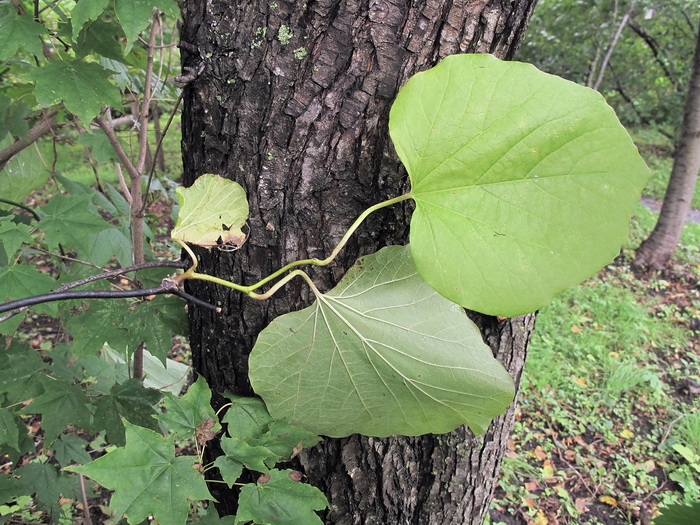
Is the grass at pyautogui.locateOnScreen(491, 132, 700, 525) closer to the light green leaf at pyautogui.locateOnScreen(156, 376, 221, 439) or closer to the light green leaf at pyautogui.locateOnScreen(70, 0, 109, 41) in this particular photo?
the light green leaf at pyautogui.locateOnScreen(156, 376, 221, 439)

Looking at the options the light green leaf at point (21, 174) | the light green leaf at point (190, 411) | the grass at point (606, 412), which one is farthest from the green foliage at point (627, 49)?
the light green leaf at point (190, 411)

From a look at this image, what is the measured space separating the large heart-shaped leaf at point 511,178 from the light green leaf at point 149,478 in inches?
20.7

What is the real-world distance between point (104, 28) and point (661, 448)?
10.4 feet

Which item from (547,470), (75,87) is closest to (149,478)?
(75,87)

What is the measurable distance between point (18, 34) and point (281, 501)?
41.2 inches

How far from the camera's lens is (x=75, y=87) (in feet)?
3.16

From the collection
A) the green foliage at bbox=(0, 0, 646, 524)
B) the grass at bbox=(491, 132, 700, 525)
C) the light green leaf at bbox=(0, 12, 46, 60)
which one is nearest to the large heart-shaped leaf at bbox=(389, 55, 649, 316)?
the green foliage at bbox=(0, 0, 646, 524)

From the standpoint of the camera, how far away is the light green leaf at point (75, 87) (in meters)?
0.94

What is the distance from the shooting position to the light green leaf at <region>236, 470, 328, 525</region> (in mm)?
803

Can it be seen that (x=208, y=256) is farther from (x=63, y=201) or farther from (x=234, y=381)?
(x=63, y=201)

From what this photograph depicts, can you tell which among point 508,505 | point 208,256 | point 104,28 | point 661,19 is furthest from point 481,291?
point 661,19

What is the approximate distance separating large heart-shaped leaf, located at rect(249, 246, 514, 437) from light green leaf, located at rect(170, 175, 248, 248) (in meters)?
0.18

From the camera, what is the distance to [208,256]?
0.87 metres

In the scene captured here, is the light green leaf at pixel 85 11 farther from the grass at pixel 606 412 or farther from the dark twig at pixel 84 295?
the grass at pixel 606 412
